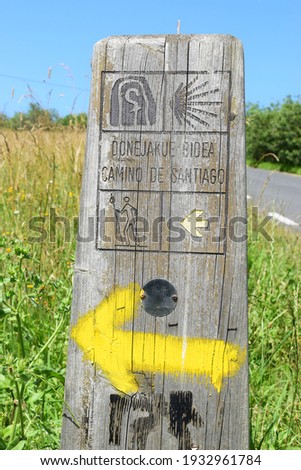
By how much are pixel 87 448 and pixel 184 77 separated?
122 cm

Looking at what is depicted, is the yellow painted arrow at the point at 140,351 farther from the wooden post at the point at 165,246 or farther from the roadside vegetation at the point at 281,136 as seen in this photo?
the roadside vegetation at the point at 281,136

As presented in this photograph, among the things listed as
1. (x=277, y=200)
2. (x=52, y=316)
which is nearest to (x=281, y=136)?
(x=277, y=200)

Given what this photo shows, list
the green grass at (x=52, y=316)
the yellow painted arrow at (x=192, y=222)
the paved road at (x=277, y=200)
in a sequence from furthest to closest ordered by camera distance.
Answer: the paved road at (x=277, y=200) < the green grass at (x=52, y=316) < the yellow painted arrow at (x=192, y=222)

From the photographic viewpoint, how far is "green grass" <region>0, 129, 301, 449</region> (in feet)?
6.92

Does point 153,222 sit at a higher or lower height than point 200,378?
higher

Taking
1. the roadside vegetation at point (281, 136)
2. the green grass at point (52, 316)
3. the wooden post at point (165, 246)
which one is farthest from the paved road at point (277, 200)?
the roadside vegetation at point (281, 136)

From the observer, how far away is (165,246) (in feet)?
6.27

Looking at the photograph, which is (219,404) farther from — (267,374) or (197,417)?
(267,374)

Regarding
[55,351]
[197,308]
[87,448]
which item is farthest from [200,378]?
[55,351]

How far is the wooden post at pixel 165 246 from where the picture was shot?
191 cm

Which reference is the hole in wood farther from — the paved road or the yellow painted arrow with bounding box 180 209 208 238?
the paved road

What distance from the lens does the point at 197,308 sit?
193cm

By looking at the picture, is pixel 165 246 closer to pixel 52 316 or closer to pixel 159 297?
pixel 159 297

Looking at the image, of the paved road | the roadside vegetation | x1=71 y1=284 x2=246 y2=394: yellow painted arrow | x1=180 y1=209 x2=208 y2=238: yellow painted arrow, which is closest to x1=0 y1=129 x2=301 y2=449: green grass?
x1=71 y1=284 x2=246 y2=394: yellow painted arrow
